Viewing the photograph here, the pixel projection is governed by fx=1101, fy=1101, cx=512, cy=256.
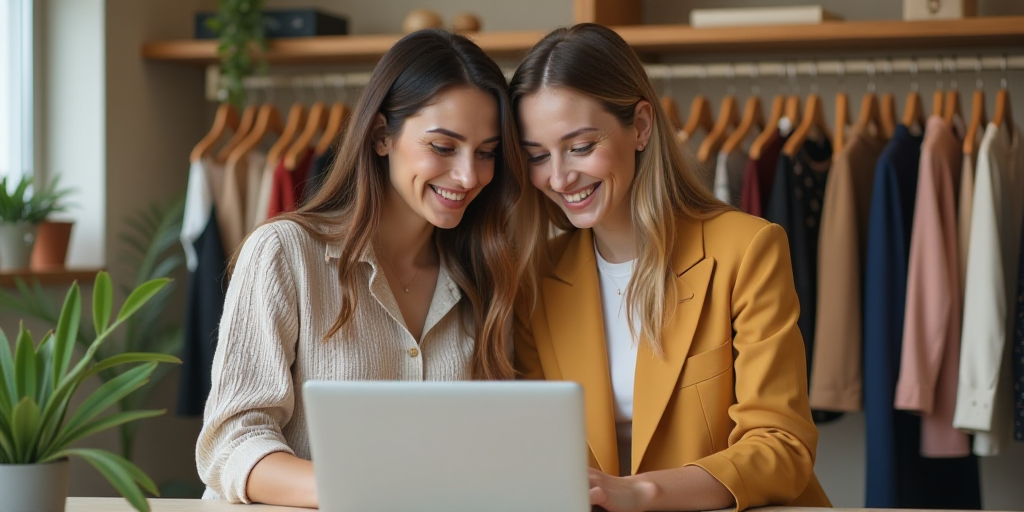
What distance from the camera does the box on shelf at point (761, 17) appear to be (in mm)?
3041

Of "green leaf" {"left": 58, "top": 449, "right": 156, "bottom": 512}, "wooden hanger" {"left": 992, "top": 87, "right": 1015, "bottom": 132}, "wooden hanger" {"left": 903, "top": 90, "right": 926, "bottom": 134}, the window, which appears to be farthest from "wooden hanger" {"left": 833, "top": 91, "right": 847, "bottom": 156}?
the window

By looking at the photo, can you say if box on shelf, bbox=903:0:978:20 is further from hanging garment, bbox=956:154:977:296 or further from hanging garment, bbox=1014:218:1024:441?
hanging garment, bbox=1014:218:1024:441

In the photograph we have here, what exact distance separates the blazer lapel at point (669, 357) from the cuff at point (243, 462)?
58cm

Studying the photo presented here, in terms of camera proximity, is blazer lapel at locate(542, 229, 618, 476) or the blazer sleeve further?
blazer lapel at locate(542, 229, 618, 476)

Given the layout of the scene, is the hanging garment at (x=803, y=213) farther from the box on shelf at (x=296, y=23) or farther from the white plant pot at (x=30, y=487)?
the white plant pot at (x=30, y=487)

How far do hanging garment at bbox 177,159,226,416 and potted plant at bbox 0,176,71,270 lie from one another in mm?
369

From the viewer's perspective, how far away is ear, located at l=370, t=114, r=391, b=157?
6.36 feet

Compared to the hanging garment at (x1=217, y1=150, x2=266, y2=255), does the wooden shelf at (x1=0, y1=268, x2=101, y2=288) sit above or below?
below

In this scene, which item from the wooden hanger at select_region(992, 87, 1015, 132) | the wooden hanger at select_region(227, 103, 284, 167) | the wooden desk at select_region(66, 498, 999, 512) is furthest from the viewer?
the wooden hanger at select_region(227, 103, 284, 167)

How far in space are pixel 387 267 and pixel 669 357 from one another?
53 cm

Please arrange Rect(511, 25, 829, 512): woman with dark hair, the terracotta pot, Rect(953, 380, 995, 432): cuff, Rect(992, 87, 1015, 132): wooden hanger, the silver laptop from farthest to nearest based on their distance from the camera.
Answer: the terracotta pot, Rect(992, 87, 1015, 132): wooden hanger, Rect(953, 380, 995, 432): cuff, Rect(511, 25, 829, 512): woman with dark hair, the silver laptop

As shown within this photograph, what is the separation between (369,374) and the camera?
1844 millimetres

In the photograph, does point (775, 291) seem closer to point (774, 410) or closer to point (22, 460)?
point (774, 410)

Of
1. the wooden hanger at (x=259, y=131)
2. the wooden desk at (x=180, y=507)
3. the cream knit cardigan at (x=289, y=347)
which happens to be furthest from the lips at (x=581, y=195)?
the wooden hanger at (x=259, y=131)
